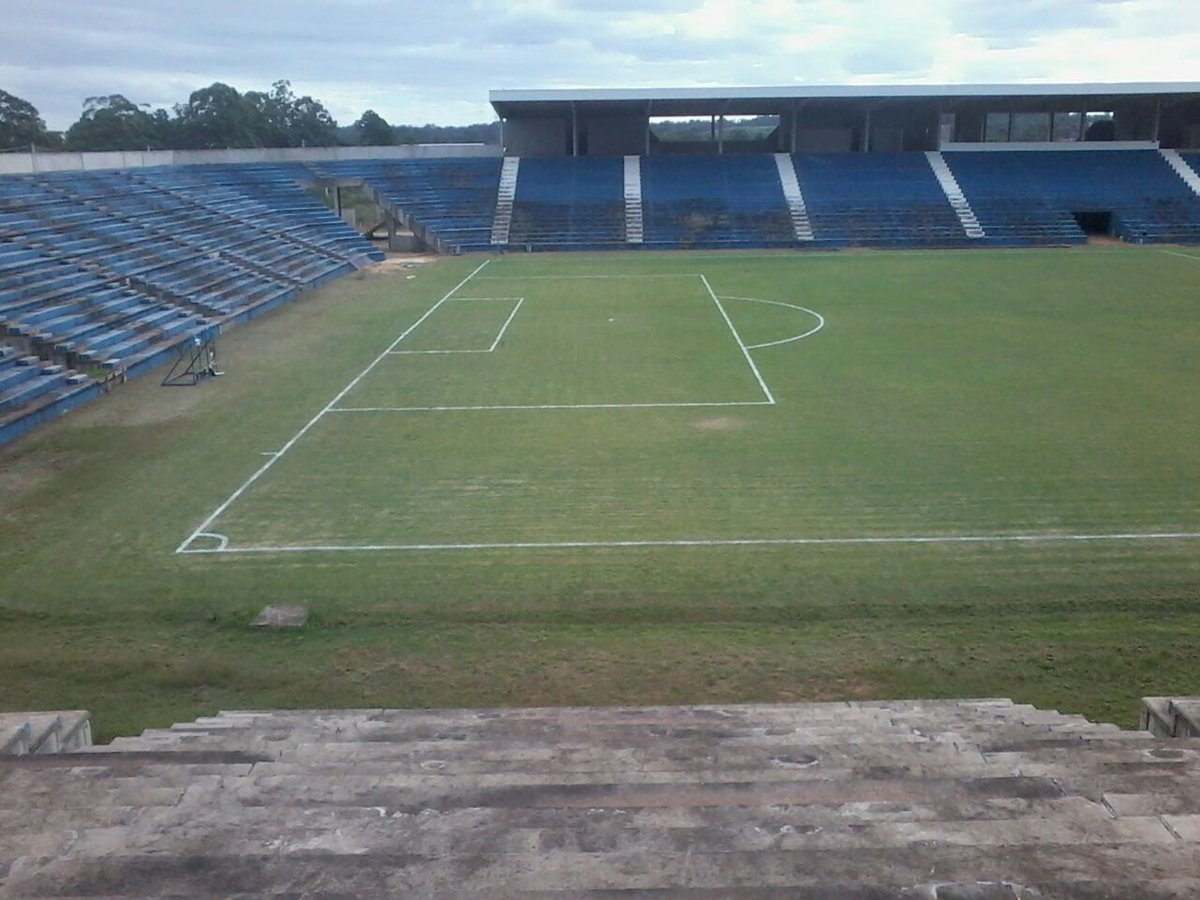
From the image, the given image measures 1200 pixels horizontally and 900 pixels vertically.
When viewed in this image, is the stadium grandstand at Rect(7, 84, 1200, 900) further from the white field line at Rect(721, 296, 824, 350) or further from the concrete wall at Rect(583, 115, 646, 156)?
the concrete wall at Rect(583, 115, 646, 156)

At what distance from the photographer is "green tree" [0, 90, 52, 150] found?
214 feet

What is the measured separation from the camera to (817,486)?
13.5 m

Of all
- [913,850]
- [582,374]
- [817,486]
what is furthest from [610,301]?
[913,850]

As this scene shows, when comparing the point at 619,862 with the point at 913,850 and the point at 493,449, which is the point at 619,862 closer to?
the point at 913,850

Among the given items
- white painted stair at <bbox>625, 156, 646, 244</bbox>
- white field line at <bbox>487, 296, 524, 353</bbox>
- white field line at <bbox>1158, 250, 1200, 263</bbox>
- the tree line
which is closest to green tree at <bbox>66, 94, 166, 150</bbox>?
the tree line

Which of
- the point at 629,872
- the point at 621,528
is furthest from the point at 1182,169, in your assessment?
the point at 629,872

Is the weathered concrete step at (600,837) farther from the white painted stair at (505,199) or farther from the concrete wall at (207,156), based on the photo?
the white painted stair at (505,199)

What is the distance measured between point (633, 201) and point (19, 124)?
1824 inches

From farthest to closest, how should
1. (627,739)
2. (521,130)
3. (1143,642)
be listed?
(521,130) < (1143,642) < (627,739)

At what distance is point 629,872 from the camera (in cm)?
438

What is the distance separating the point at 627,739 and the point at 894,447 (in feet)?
32.5

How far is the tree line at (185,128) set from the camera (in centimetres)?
6669

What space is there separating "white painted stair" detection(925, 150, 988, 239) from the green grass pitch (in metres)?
25.6

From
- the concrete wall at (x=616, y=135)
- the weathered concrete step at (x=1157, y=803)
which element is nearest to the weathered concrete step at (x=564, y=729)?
the weathered concrete step at (x=1157, y=803)
